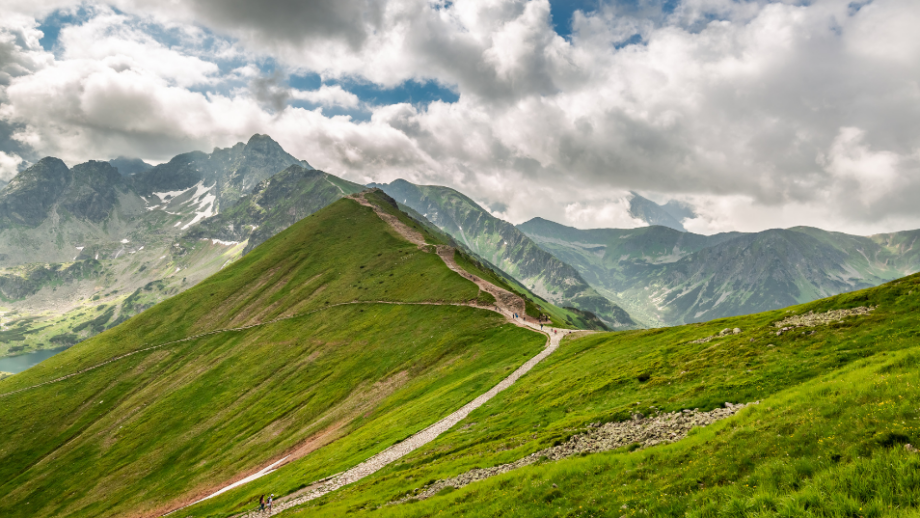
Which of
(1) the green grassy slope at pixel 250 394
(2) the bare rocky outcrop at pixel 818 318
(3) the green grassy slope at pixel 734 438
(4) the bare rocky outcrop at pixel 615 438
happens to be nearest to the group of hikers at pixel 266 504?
(1) the green grassy slope at pixel 250 394

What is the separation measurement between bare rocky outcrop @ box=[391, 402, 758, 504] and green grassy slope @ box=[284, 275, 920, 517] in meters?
1.17

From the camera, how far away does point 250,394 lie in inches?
4562

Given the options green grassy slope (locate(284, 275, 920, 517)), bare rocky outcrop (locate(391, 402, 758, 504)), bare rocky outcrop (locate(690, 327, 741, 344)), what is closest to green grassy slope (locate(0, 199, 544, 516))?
green grassy slope (locate(284, 275, 920, 517))

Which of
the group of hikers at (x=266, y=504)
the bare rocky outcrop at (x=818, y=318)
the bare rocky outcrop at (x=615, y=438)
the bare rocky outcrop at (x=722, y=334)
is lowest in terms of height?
the group of hikers at (x=266, y=504)

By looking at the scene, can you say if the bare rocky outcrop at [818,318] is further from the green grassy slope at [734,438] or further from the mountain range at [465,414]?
the green grassy slope at [734,438]

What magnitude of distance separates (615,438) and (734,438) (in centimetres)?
934

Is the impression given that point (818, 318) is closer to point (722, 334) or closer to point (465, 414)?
point (722, 334)

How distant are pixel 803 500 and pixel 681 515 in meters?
4.30

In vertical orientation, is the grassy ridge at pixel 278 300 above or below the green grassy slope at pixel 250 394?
above

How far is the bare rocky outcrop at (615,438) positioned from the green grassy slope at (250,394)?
85.1 ft

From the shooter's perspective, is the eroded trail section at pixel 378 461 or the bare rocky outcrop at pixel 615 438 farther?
the eroded trail section at pixel 378 461

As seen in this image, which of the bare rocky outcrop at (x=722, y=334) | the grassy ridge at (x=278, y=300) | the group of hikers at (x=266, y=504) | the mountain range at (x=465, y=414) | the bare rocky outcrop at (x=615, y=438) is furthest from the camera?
the grassy ridge at (x=278, y=300)

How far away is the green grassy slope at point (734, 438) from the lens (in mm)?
13492

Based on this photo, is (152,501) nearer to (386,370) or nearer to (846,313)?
(386,370)
